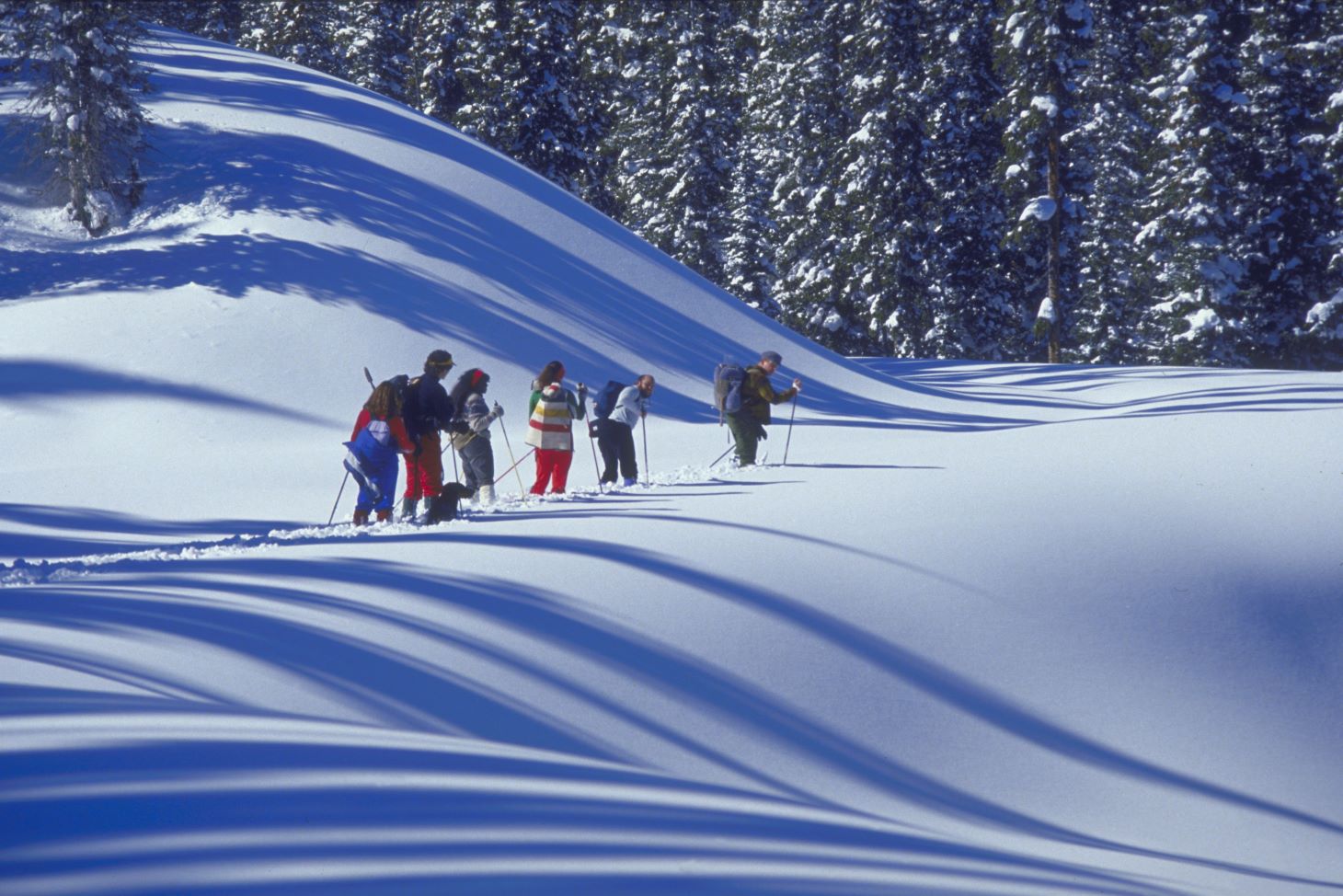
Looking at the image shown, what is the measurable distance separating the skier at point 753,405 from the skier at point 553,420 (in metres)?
1.99

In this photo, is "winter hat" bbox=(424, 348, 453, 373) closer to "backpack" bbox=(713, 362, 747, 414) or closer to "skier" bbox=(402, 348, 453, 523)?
"skier" bbox=(402, 348, 453, 523)

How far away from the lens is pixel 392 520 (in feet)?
42.4

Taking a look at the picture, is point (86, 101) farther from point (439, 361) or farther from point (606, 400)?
point (439, 361)

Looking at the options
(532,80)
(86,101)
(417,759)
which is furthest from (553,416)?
(532,80)

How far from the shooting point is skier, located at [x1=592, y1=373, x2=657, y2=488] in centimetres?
1410

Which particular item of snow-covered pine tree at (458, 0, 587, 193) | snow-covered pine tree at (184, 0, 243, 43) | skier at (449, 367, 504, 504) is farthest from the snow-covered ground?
snow-covered pine tree at (184, 0, 243, 43)

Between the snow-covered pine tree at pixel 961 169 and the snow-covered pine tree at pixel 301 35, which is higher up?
the snow-covered pine tree at pixel 301 35

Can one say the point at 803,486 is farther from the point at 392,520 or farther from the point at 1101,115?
the point at 1101,115

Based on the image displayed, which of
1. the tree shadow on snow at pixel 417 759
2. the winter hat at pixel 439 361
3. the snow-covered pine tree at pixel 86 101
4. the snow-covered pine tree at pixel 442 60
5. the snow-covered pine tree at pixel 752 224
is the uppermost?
the snow-covered pine tree at pixel 442 60

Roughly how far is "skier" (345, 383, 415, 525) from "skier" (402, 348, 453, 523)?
177 millimetres

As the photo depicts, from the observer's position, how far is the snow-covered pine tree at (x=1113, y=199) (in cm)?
4006

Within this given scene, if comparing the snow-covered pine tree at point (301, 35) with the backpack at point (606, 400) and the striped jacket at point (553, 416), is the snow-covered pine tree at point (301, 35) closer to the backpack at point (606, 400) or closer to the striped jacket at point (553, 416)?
the backpack at point (606, 400)

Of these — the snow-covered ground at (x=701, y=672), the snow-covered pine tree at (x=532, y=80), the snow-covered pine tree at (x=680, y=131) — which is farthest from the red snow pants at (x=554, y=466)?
the snow-covered pine tree at (x=680, y=131)

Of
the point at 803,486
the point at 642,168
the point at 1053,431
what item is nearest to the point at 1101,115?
the point at 642,168
